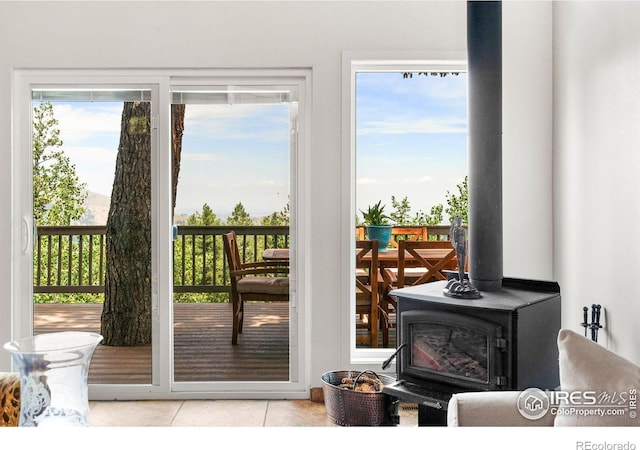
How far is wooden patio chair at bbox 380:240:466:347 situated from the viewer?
3.66m

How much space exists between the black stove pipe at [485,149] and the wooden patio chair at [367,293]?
2.98ft

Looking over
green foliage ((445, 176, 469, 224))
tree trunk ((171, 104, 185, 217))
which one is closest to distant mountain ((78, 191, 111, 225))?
tree trunk ((171, 104, 185, 217))

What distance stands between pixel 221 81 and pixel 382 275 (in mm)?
1633

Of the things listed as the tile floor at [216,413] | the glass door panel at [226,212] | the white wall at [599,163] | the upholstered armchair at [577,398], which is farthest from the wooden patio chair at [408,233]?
the upholstered armchair at [577,398]

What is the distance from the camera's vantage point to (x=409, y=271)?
3730mm

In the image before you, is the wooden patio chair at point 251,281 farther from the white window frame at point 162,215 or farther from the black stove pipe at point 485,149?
the black stove pipe at point 485,149

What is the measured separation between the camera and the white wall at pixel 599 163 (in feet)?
8.08

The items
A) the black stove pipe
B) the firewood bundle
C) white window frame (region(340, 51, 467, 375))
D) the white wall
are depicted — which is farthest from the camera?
white window frame (region(340, 51, 467, 375))

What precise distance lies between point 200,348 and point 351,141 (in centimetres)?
166

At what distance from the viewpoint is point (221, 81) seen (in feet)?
11.7

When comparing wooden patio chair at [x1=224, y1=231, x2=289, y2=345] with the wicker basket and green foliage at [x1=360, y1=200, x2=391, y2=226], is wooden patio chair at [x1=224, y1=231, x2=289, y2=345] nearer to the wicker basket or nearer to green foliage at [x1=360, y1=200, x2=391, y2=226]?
green foliage at [x1=360, y1=200, x2=391, y2=226]

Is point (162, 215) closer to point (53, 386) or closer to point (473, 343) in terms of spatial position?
point (473, 343)

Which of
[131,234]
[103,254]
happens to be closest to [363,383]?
[131,234]
